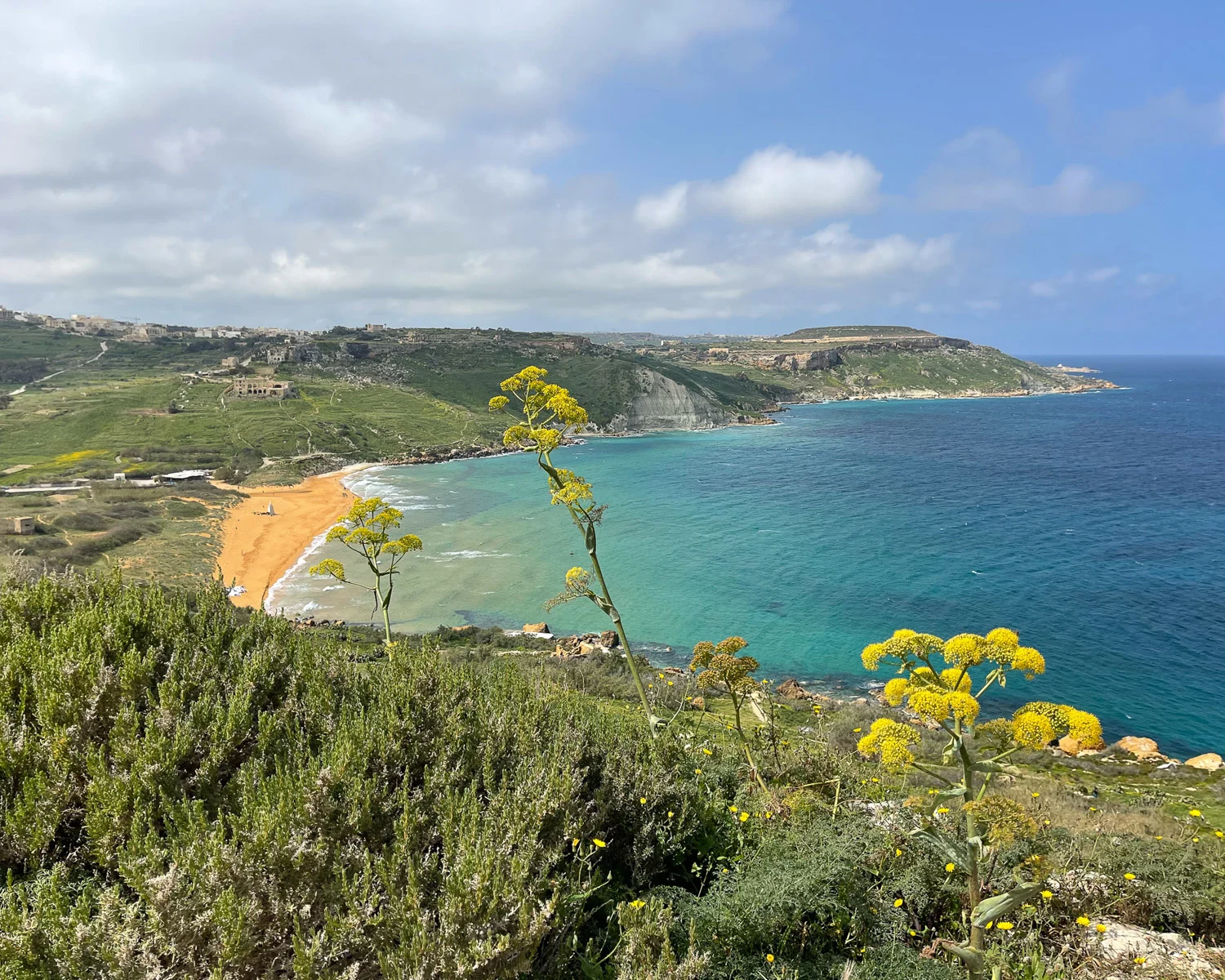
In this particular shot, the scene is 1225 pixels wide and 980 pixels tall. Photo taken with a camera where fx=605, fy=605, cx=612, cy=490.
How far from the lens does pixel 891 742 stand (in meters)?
3.89

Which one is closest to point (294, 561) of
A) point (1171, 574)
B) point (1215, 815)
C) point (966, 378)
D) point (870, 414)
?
point (1215, 815)

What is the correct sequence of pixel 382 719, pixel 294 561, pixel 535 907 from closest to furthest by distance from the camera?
pixel 535 907, pixel 382 719, pixel 294 561

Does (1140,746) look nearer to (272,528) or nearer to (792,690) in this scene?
(792,690)

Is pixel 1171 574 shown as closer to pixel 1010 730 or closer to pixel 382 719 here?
pixel 1010 730

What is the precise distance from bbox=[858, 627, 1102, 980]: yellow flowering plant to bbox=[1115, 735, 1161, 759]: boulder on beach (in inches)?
801

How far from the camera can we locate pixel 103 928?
→ 2742mm

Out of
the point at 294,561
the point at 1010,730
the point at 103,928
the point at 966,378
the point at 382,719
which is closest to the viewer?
the point at 103,928

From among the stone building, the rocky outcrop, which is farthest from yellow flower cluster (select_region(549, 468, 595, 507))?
the rocky outcrop

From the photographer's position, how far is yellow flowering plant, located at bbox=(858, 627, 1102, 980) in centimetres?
321

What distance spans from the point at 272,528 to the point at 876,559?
46436mm

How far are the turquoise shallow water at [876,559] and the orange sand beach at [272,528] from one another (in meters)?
2.31

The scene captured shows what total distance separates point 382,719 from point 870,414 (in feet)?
494

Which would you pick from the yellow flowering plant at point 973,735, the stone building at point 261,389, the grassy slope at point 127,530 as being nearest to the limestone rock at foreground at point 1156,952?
the yellow flowering plant at point 973,735

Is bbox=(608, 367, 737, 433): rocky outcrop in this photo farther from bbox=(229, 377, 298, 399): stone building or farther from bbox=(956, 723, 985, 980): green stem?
bbox=(956, 723, 985, 980): green stem
